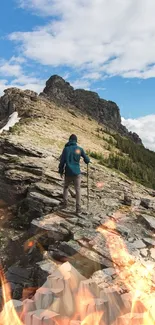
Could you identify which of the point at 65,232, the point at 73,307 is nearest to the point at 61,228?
the point at 65,232

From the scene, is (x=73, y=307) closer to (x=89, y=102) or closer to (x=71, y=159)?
(x=71, y=159)

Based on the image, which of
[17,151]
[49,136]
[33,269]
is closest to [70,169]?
[33,269]

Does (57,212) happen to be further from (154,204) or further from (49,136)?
(49,136)

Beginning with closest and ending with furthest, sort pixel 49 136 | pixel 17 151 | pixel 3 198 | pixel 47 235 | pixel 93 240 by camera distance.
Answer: pixel 93 240, pixel 47 235, pixel 3 198, pixel 17 151, pixel 49 136

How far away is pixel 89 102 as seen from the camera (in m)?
114

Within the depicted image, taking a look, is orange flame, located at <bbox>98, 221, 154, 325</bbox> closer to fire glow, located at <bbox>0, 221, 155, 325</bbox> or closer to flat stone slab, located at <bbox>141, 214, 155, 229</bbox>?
fire glow, located at <bbox>0, 221, 155, 325</bbox>

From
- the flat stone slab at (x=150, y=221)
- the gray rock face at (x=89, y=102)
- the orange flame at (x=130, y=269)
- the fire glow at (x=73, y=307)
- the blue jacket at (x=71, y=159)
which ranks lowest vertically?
the orange flame at (x=130, y=269)

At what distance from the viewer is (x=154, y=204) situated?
49.8 feet

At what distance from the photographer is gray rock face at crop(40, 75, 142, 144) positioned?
3649 inches

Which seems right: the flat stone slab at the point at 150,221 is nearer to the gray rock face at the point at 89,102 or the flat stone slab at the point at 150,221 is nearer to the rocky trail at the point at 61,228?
the rocky trail at the point at 61,228

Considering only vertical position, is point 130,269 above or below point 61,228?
below

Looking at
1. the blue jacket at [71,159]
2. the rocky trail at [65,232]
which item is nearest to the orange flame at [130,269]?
the rocky trail at [65,232]

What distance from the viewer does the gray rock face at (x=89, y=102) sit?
92.7 m

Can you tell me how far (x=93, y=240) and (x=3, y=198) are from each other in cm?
767
